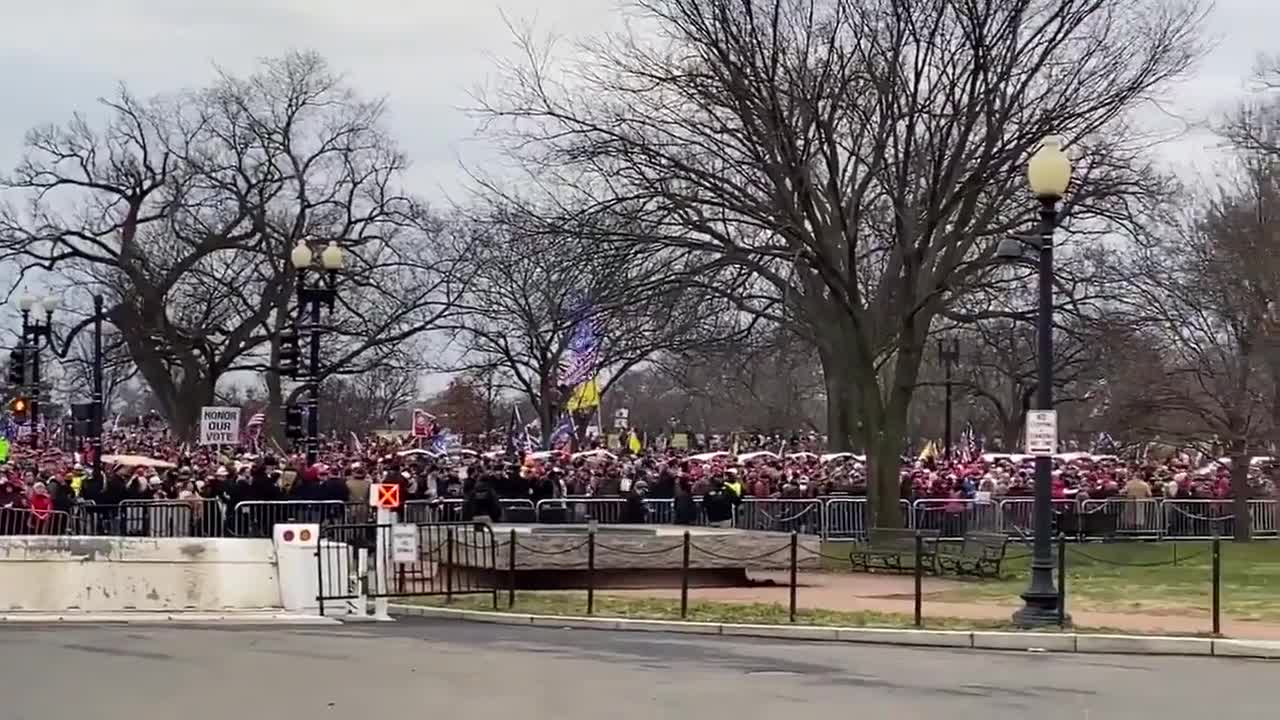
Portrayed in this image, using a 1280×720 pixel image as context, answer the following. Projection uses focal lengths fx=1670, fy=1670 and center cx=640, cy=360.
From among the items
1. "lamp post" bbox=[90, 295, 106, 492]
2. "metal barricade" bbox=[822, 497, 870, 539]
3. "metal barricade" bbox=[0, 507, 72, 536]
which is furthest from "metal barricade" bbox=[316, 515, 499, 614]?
"metal barricade" bbox=[822, 497, 870, 539]

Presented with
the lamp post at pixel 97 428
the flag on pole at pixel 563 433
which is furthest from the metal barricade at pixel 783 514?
the flag on pole at pixel 563 433

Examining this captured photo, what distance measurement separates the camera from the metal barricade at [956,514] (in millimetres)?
34094

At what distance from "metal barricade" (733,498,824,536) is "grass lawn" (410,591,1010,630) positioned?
10762 mm

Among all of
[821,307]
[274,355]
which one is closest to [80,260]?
[274,355]

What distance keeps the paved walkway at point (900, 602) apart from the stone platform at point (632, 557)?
1.36ft

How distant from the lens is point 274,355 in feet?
177

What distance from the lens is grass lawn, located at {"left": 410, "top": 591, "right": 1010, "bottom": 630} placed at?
19170mm

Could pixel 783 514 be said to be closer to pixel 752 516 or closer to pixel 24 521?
pixel 752 516

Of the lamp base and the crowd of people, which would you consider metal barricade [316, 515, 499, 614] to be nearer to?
the crowd of people

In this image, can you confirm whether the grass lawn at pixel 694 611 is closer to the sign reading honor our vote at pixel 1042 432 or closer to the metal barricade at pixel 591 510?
the sign reading honor our vote at pixel 1042 432

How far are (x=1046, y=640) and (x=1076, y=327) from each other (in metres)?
13.9

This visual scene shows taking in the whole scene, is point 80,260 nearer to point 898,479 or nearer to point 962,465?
point 962,465

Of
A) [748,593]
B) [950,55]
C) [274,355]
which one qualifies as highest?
[950,55]

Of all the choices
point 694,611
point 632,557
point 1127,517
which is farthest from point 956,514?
point 694,611
